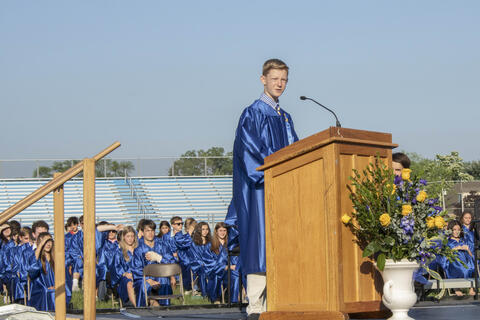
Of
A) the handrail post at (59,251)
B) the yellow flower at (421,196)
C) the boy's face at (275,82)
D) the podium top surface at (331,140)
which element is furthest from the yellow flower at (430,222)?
the handrail post at (59,251)

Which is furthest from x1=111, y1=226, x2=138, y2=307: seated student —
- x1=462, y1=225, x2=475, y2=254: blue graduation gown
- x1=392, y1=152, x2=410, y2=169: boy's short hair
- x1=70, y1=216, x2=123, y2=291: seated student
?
x1=392, y1=152, x2=410, y2=169: boy's short hair

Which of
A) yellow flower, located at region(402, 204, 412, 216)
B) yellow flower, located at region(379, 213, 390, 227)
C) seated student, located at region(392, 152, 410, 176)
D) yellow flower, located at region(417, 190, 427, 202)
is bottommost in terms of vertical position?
yellow flower, located at region(379, 213, 390, 227)

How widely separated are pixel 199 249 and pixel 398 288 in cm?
922

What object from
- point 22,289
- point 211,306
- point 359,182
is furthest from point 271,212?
A: point 22,289

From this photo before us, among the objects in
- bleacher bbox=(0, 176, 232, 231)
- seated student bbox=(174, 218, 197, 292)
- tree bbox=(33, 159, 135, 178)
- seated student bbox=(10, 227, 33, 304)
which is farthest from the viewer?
bleacher bbox=(0, 176, 232, 231)

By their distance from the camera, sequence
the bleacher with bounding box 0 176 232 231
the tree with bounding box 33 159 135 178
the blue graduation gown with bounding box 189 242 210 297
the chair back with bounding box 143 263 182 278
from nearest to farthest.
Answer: the chair back with bounding box 143 263 182 278, the blue graduation gown with bounding box 189 242 210 297, the tree with bounding box 33 159 135 178, the bleacher with bounding box 0 176 232 231

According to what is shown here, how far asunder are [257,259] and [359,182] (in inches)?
50.2

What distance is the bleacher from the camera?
30750 millimetres

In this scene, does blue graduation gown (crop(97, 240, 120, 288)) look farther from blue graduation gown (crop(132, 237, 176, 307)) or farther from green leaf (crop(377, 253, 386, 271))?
green leaf (crop(377, 253, 386, 271))

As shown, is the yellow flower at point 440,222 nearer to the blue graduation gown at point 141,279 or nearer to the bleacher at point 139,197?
the blue graduation gown at point 141,279

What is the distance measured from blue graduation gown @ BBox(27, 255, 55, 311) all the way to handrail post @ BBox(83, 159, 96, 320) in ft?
23.3

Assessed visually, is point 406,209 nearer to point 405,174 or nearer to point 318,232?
point 405,174

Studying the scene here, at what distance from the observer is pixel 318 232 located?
15.6 feet

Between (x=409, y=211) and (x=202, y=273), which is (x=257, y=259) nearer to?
(x=409, y=211)
